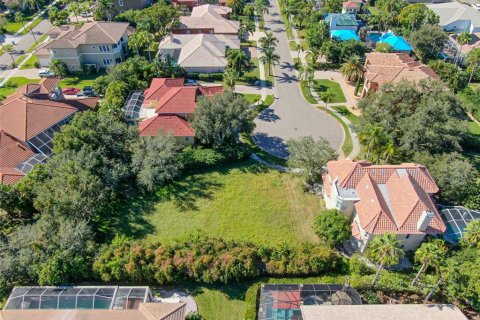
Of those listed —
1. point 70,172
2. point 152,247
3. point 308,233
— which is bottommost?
point 308,233

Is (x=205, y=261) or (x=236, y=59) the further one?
(x=236, y=59)

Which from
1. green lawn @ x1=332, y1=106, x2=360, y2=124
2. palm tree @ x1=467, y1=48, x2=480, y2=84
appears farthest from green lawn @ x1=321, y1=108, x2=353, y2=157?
palm tree @ x1=467, y1=48, x2=480, y2=84

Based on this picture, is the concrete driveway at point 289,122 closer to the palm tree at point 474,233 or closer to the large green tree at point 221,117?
the large green tree at point 221,117

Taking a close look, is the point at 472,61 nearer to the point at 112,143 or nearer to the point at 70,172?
the point at 112,143

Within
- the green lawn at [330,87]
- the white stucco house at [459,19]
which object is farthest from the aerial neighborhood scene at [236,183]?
the white stucco house at [459,19]

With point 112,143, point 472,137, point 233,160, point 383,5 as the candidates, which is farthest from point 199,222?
point 383,5

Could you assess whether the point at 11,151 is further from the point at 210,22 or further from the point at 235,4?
the point at 235,4

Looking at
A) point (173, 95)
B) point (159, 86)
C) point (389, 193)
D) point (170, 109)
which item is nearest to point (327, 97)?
point (173, 95)
